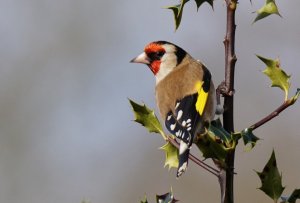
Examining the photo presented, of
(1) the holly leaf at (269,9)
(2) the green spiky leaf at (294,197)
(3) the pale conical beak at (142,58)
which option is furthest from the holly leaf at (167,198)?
(3) the pale conical beak at (142,58)

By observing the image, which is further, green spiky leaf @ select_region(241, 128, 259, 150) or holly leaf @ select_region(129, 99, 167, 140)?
holly leaf @ select_region(129, 99, 167, 140)

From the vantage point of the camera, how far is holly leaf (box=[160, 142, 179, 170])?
2979 millimetres

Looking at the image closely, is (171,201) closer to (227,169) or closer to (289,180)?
(227,169)

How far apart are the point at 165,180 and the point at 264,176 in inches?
185

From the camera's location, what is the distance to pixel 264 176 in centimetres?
264

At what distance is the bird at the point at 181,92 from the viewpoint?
134 inches

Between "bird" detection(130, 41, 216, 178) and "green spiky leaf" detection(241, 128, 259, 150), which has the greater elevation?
"green spiky leaf" detection(241, 128, 259, 150)

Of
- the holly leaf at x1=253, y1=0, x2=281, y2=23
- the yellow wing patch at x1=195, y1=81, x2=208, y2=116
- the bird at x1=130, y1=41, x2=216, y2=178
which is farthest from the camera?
the yellow wing patch at x1=195, y1=81, x2=208, y2=116

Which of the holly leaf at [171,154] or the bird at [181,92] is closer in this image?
the holly leaf at [171,154]

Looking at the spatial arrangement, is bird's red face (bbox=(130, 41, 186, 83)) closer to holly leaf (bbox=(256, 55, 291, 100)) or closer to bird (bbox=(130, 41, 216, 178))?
bird (bbox=(130, 41, 216, 178))

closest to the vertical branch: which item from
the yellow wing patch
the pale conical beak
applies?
the yellow wing patch

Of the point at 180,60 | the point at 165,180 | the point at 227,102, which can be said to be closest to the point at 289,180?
the point at 165,180

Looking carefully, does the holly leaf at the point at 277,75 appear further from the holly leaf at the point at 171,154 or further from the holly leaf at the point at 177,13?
the holly leaf at the point at 171,154

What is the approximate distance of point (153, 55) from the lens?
437cm
